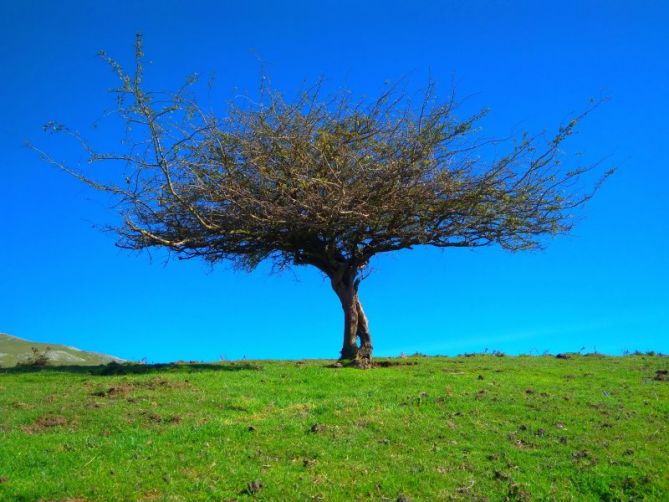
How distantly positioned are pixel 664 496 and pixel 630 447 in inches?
65.1

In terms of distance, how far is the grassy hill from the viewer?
24.2 meters

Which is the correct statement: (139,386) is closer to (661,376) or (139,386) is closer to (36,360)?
(36,360)

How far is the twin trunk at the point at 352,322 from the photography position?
71.8 feet

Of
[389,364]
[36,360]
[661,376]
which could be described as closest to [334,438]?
[389,364]

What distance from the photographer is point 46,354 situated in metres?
23.5

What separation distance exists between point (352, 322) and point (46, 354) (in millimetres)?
10460

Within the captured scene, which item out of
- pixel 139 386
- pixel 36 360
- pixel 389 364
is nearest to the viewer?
pixel 139 386

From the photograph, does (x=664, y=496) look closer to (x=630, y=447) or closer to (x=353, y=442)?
(x=630, y=447)

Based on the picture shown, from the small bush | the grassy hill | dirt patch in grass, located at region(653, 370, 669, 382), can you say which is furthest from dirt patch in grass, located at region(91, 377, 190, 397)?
dirt patch in grass, located at region(653, 370, 669, 382)

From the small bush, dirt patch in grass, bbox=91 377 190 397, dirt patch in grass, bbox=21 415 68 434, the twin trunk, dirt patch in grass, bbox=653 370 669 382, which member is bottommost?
dirt patch in grass, bbox=21 415 68 434

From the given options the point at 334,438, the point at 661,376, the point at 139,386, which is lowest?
the point at 334,438

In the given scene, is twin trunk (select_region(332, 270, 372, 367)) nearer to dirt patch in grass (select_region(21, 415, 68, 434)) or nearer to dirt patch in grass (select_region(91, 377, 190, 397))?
dirt patch in grass (select_region(91, 377, 190, 397))

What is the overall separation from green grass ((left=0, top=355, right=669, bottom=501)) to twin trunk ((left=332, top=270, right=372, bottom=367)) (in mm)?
4644

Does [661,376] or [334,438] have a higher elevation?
[661,376]
